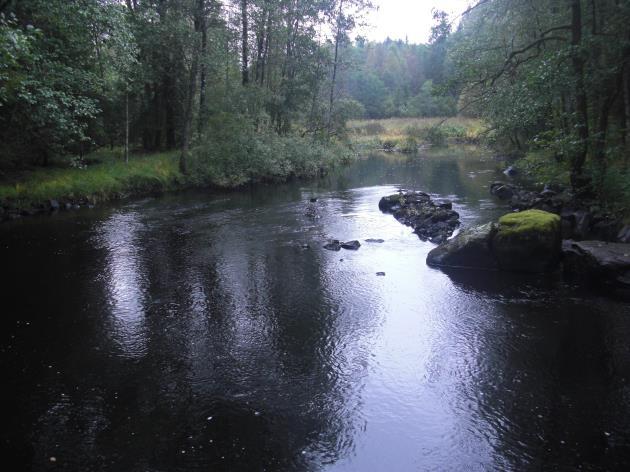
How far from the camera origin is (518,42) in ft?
94.6

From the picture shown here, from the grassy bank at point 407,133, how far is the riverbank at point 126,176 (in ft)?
→ 113

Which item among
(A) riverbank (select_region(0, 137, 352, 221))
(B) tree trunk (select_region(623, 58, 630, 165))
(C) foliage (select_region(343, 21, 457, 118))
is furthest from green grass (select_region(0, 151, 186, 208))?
(C) foliage (select_region(343, 21, 457, 118))

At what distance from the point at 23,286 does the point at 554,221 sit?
48.3ft

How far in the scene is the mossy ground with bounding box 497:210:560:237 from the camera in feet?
43.5

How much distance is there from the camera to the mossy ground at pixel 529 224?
13.3m

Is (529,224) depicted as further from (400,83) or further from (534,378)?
(400,83)

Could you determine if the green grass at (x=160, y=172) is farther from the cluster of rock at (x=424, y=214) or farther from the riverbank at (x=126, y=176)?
the cluster of rock at (x=424, y=214)

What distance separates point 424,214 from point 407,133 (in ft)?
201

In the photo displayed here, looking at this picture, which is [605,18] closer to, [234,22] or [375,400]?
[375,400]

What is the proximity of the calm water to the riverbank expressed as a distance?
720 centimetres

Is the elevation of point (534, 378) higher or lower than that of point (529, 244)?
lower

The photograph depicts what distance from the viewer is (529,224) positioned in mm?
13406

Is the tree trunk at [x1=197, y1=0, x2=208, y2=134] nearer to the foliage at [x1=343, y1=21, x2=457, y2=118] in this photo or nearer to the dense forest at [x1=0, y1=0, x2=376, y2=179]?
the dense forest at [x1=0, y1=0, x2=376, y2=179]

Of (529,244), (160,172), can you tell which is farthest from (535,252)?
(160,172)
